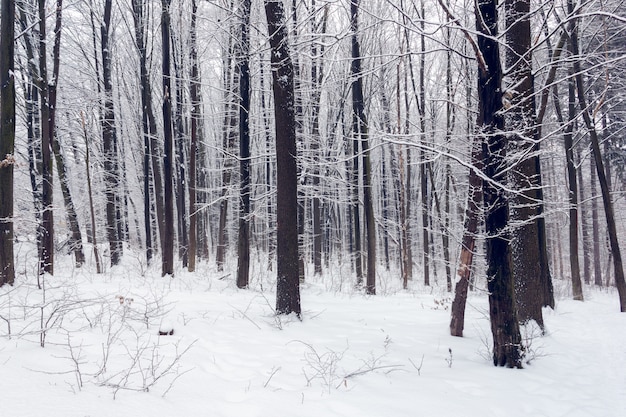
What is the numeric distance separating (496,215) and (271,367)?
3.28 meters

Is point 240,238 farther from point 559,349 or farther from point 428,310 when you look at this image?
point 559,349

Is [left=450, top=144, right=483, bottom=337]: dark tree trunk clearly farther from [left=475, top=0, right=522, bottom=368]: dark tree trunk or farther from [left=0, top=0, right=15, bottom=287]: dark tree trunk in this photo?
[left=0, top=0, right=15, bottom=287]: dark tree trunk

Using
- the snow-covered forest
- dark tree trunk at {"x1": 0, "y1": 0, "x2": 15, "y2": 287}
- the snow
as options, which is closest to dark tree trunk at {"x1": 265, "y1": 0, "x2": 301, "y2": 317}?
the snow-covered forest

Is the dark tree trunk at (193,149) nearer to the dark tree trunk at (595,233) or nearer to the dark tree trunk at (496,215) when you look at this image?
the dark tree trunk at (496,215)

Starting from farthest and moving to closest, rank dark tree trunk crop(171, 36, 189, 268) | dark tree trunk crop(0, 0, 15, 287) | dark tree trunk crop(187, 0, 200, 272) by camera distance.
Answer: dark tree trunk crop(171, 36, 189, 268) < dark tree trunk crop(187, 0, 200, 272) < dark tree trunk crop(0, 0, 15, 287)

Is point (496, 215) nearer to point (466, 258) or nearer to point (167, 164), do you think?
point (466, 258)

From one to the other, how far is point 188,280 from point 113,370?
7879mm

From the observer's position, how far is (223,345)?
4.70m

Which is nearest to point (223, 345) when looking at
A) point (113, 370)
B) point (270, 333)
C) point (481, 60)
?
point (270, 333)

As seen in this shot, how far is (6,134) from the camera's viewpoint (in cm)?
678

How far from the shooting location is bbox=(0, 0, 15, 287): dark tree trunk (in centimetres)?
666

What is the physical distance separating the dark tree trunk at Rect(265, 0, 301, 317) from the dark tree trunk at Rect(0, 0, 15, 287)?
4.80 m

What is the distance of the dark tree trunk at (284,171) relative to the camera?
623 centimetres

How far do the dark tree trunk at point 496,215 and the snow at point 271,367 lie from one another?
397 millimetres
